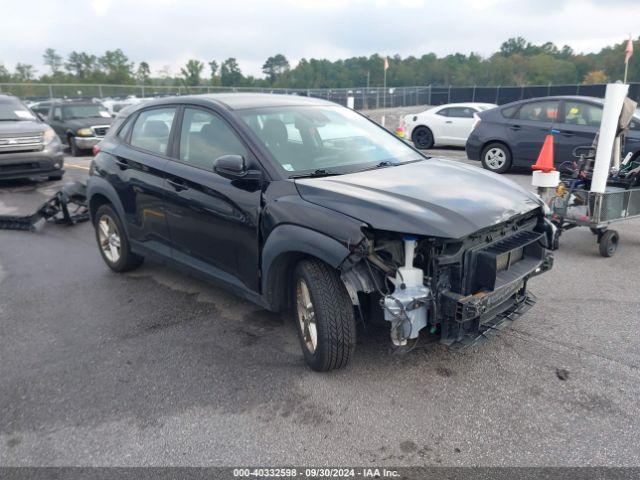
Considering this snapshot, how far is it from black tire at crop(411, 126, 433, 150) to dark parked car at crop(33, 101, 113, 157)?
9169 millimetres

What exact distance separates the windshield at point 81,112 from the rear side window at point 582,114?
1316 centimetres

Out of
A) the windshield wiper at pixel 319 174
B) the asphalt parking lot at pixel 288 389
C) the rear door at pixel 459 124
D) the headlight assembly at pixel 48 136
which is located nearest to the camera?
the asphalt parking lot at pixel 288 389

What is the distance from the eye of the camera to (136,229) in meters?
5.04

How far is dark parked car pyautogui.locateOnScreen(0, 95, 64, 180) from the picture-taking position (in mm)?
10336

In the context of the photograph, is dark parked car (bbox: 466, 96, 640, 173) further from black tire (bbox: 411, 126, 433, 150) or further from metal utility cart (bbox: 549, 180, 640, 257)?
black tire (bbox: 411, 126, 433, 150)

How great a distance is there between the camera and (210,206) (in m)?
4.03

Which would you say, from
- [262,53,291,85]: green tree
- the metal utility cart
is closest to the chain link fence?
the metal utility cart

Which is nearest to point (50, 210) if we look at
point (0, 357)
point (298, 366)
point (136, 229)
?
point (136, 229)

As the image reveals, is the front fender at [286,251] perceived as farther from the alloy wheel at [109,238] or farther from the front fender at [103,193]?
the alloy wheel at [109,238]

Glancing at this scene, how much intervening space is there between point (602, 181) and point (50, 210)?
284 inches

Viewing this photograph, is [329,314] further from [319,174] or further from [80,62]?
[80,62]

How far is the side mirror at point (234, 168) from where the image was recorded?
11.8 ft

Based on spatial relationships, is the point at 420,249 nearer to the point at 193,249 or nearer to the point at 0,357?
the point at 193,249

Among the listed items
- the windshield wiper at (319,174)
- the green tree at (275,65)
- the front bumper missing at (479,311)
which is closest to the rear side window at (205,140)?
the windshield wiper at (319,174)
